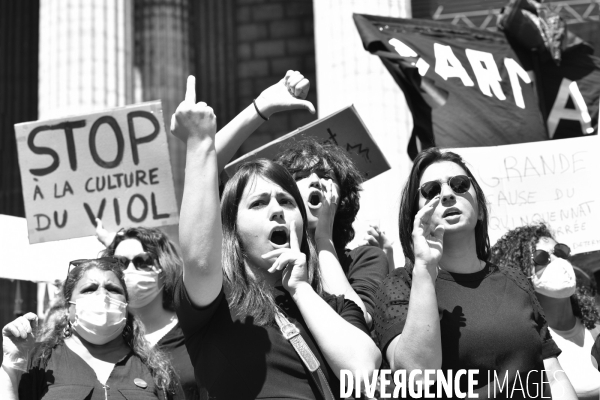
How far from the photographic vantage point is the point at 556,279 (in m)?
4.95

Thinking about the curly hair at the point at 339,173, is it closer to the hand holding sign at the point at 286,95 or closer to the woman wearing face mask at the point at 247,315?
the hand holding sign at the point at 286,95

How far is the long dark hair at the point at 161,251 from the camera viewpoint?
509 centimetres

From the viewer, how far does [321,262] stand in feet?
12.5

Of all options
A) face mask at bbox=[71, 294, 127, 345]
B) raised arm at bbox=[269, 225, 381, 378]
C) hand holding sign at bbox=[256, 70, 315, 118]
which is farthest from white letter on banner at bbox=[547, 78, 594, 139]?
raised arm at bbox=[269, 225, 381, 378]

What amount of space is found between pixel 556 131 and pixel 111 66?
578cm

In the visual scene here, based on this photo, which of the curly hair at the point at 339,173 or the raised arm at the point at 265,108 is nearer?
the raised arm at the point at 265,108

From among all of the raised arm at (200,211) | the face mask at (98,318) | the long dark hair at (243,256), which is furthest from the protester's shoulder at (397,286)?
the face mask at (98,318)

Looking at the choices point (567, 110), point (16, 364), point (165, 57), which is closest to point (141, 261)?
Answer: point (16, 364)

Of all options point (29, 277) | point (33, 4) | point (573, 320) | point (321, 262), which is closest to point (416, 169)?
point (321, 262)

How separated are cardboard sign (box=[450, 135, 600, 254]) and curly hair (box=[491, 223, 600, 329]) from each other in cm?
105

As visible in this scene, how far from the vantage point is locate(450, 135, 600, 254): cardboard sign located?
6332 millimetres

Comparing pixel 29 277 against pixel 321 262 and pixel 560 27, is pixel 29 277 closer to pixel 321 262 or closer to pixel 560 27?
pixel 321 262

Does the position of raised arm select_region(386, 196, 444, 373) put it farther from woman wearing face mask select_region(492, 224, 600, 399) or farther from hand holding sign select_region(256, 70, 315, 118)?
woman wearing face mask select_region(492, 224, 600, 399)

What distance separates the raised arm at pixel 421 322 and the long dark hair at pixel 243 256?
393 millimetres
